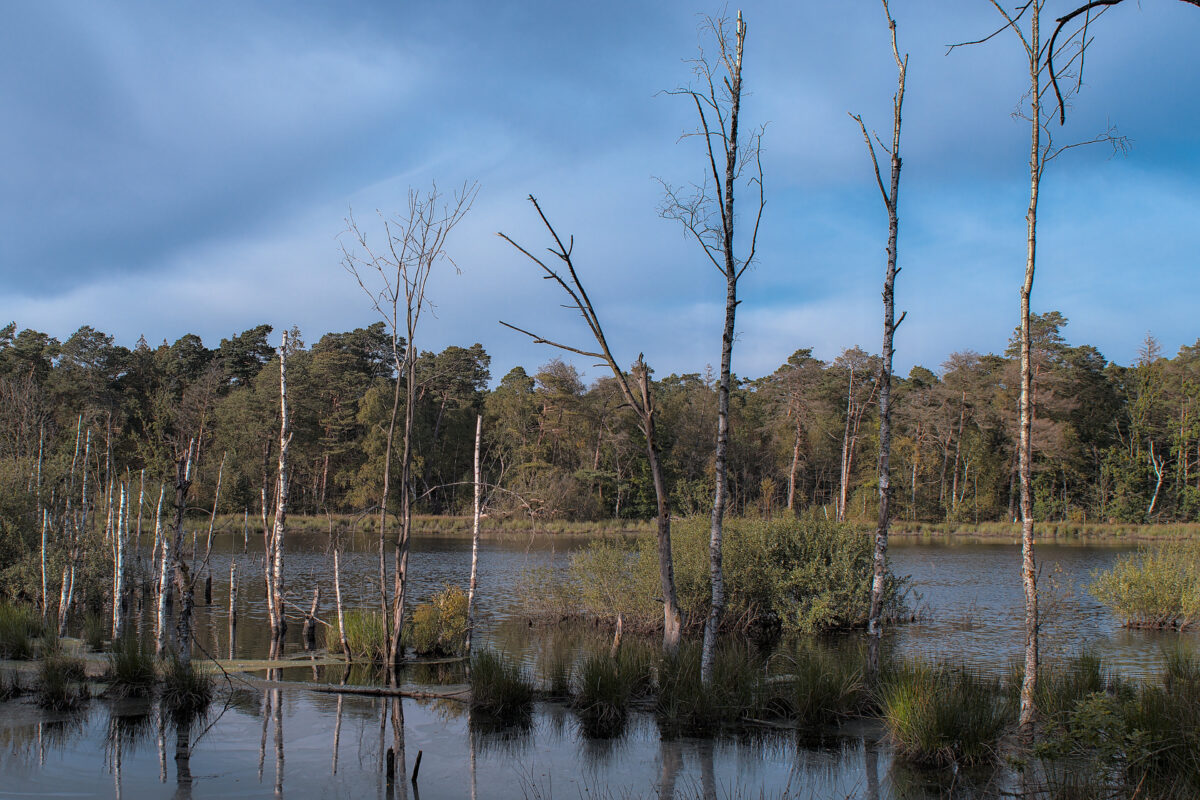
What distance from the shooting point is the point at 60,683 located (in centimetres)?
1023

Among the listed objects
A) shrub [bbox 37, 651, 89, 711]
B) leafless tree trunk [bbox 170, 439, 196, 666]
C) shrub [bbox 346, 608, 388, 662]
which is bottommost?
shrub [bbox 346, 608, 388, 662]

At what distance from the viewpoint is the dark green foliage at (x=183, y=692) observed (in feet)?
33.3

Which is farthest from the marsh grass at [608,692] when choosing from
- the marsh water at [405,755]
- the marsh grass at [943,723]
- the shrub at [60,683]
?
the shrub at [60,683]

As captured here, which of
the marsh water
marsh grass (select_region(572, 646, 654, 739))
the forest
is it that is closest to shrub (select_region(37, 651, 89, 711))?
the marsh water

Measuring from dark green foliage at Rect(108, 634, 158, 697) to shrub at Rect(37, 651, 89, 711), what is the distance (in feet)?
1.19

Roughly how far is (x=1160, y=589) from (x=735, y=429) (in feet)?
155

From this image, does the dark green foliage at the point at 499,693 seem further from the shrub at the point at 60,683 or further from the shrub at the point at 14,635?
the shrub at the point at 14,635

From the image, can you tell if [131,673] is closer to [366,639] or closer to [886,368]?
[366,639]

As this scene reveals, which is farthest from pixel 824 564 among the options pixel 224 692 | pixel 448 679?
pixel 224 692

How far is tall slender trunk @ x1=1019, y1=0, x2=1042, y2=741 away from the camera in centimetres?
814

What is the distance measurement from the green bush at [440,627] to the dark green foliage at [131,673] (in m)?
4.90

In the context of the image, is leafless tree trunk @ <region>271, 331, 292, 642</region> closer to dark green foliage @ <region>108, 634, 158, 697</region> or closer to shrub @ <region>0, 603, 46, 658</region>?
dark green foliage @ <region>108, 634, 158, 697</region>

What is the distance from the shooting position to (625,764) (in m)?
8.34

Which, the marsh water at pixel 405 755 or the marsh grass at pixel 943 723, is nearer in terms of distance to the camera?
the marsh water at pixel 405 755
